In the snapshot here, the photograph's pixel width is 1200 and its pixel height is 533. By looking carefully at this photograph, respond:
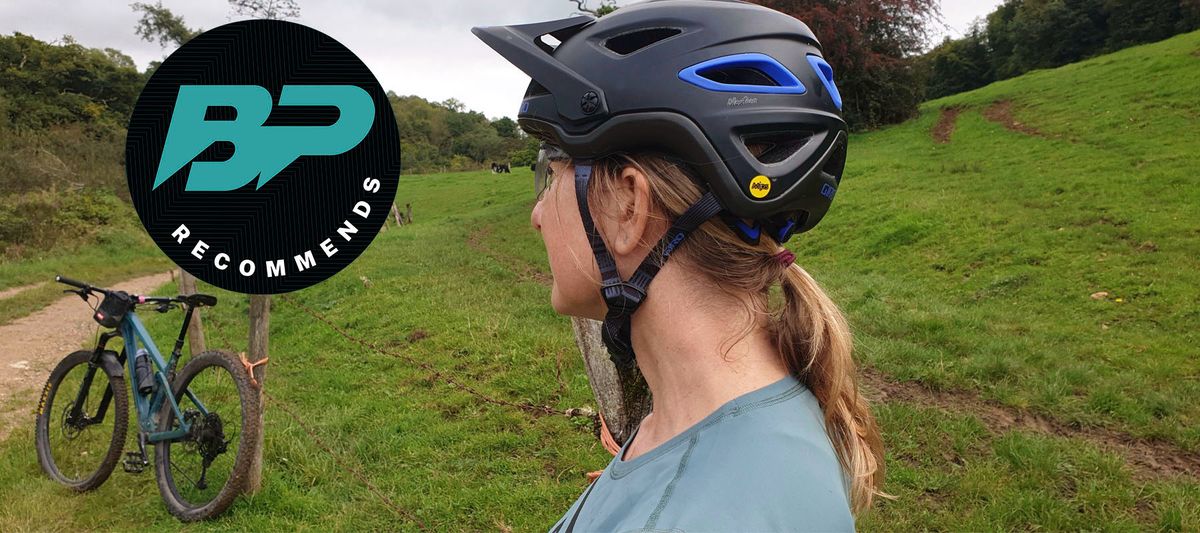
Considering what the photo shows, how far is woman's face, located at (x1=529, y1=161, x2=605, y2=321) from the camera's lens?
5.03 ft

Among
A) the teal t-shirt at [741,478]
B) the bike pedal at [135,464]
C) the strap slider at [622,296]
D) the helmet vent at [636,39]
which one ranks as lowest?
the bike pedal at [135,464]

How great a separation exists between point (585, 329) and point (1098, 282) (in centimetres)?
834

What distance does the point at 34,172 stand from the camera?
20609 millimetres

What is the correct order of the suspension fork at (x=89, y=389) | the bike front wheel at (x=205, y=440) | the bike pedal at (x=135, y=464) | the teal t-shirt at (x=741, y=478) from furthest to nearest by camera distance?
1. the suspension fork at (x=89, y=389)
2. the bike pedal at (x=135, y=464)
3. the bike front wheel at (x=205, y=440)
4. the teal t-shirt at (x=741, y=478)

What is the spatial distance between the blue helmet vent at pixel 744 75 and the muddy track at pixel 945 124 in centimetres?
2247

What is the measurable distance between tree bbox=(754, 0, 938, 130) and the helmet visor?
87.2ft

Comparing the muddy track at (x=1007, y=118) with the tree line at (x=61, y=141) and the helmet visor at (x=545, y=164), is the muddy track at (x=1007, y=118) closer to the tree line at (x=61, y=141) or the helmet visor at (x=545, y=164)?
the tree line at (x=61, y=141)

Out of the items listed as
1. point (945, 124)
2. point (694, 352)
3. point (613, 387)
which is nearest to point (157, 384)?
point (613, 387)

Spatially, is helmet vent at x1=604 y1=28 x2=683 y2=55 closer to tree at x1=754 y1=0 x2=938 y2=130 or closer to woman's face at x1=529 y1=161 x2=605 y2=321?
woman's face at x1=529 y1=161 x2=605 y2=321

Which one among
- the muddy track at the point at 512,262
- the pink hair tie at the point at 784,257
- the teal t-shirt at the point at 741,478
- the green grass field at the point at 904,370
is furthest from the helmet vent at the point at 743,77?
the muddy track at the point at 512,262

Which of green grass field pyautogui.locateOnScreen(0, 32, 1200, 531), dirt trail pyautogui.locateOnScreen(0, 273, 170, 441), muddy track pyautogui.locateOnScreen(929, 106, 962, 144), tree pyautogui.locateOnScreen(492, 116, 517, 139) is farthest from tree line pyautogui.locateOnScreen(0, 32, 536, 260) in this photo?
tree pyautogui.locateOnScreen(492, 116, 517, 139)

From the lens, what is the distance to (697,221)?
137 centimetres

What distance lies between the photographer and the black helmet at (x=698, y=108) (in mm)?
1407

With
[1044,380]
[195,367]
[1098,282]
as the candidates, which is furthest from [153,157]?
[1098,282]
